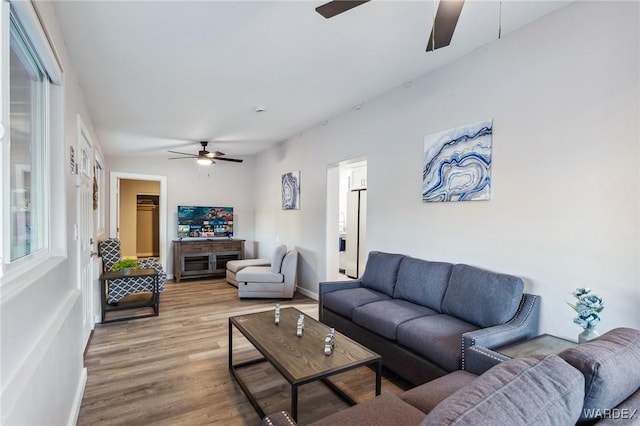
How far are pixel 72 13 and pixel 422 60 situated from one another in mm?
2704

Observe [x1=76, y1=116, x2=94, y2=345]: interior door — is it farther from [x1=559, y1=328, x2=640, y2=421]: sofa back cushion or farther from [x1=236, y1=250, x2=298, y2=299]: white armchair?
[x1=559, y1=328, x2=640, y2=421]: sofa back cushion

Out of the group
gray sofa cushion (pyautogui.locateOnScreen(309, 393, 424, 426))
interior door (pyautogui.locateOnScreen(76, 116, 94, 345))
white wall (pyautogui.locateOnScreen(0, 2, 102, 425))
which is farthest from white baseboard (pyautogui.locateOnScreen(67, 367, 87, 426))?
gray sofa cushion (pyautogui.locateOnScreen(309, 393, 424, 426))

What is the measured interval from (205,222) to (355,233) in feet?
11.0

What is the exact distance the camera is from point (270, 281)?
5.06m

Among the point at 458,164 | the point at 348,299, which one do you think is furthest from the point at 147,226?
the point at 458,164

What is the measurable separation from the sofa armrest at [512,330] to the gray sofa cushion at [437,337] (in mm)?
106

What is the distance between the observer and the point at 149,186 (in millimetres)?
9562

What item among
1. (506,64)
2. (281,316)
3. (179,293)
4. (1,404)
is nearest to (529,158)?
(506,64)

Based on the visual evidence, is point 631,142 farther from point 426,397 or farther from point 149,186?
point 149,186

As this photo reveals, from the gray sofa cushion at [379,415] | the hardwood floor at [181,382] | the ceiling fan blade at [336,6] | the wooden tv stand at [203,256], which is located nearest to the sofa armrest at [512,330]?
the gray sofa cushion at [379,415]

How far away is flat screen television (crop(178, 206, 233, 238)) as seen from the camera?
267 inches

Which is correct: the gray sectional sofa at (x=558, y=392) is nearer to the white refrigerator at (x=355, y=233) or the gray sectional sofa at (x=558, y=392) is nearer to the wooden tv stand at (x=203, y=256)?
the white refrigerator at (x=355, y=233)

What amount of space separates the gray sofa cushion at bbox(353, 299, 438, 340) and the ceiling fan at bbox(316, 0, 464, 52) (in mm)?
2035

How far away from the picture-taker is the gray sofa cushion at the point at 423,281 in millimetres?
2816
